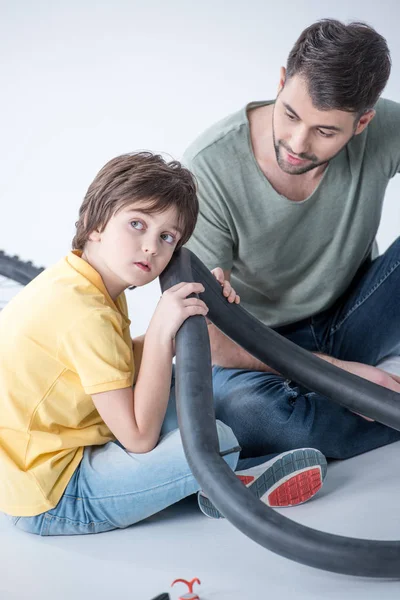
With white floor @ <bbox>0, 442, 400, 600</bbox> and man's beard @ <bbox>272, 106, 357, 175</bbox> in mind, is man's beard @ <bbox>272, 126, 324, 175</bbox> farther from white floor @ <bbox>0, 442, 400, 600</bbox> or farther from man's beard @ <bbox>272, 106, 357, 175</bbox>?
white floor @ <bbox>0, 442, 400, 600</bbox>

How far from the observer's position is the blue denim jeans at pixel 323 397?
7.00 ft

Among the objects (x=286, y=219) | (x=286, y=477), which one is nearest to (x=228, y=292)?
(x=286, y=219)

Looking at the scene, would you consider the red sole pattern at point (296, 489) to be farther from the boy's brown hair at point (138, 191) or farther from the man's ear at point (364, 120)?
the man's ear at point (364, 120)

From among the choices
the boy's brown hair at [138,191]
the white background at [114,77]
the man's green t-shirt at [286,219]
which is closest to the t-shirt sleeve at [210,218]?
the man's green t-shirt at [286,219]

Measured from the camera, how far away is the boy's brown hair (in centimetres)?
183

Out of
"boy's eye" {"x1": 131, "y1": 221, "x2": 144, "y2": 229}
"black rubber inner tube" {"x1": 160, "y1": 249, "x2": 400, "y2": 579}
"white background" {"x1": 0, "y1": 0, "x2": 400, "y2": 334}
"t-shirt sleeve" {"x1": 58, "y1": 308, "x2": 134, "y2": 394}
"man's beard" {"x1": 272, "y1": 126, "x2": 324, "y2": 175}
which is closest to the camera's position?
"black rubber inner tube" {"x1": 160, "y1": 249, "x2": 400, "y2": 579}

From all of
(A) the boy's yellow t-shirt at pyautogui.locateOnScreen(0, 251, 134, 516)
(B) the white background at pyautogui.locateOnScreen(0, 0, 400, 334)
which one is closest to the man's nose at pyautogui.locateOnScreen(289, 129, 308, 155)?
(A) the boy's yellow t-shirt at pyautogui.locateOnScreen(0, 251, 134, 516)

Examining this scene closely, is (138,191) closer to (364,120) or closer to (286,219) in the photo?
(286,219)

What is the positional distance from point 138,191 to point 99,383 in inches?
16.3

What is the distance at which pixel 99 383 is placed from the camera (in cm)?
171

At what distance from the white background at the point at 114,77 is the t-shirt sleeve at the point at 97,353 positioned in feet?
7.56

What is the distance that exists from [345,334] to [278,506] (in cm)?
70

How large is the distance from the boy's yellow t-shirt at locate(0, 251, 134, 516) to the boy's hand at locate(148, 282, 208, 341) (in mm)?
80

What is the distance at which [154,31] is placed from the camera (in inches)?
171
